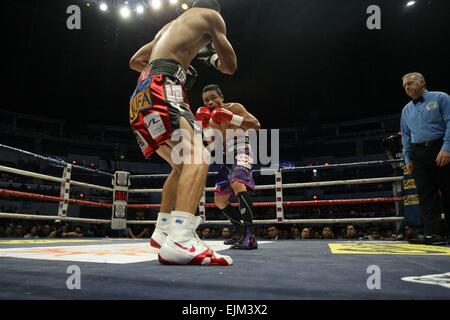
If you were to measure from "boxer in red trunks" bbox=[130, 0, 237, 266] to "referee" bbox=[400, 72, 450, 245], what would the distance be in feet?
6.71

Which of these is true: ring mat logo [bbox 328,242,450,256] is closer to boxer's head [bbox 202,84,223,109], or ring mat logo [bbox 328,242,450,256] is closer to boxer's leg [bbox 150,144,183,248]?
boxer's leg [bbox 150,144,183,248]

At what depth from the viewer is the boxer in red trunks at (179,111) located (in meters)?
1.41

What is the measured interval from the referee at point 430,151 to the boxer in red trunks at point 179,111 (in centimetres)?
204

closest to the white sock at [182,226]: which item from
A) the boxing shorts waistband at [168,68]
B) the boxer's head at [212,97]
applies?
the boxing shorts waistband at [168,68]

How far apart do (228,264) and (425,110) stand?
2.45 meters

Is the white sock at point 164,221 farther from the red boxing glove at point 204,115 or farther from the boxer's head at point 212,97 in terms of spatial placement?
the boxer's head at point 212,97

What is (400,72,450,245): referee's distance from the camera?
2.83m

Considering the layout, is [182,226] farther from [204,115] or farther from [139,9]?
[139,9]

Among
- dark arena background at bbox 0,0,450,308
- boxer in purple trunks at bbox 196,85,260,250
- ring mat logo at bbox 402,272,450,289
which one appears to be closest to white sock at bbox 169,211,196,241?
ring mat logo at bbox 402,272,450,289

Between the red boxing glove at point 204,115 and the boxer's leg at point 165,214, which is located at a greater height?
the red boxing glove at point 204,115

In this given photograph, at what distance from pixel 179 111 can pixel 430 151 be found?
238 centimetres
